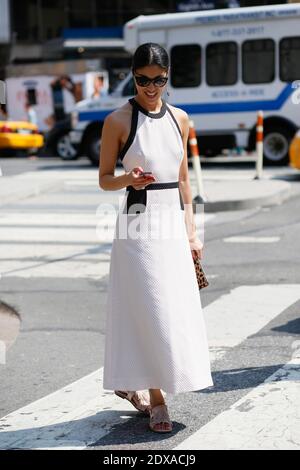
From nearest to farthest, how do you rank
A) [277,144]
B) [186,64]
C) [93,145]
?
[277,144] → [186,64] → [93,145]

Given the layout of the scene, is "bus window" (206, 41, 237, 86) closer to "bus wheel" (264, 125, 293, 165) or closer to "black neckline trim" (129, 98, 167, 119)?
"bus wheel" (264, 125, 293, 165)

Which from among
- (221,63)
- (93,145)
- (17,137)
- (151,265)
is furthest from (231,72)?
(151,265)

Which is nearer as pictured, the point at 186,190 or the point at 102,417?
the point at 186,190

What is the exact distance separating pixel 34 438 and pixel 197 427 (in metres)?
0.77

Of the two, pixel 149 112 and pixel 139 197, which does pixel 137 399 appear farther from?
pixel 149 112

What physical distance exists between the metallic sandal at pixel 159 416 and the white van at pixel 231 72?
16.7 m

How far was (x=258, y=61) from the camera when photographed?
22.0 metres

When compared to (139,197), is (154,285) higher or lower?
lower

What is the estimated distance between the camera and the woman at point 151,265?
4.85 meters

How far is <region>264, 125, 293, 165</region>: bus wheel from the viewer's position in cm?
2144

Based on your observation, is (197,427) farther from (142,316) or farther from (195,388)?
(142,316)

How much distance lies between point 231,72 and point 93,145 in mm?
3466

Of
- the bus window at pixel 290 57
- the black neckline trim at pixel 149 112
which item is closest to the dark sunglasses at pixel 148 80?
the black neckline trim at pixel 149 112
